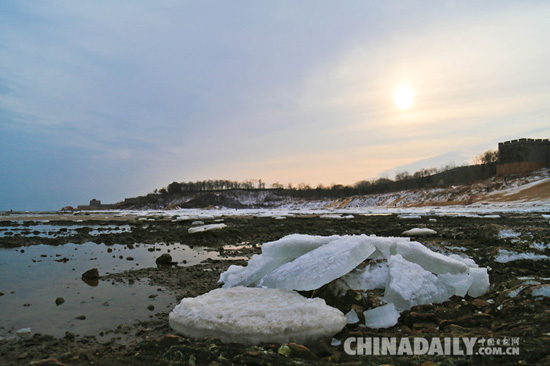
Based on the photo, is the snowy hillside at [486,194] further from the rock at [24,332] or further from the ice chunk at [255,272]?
the rock at [24,332]

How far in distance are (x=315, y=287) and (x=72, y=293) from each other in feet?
13.9

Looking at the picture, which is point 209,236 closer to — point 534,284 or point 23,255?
point 23,255

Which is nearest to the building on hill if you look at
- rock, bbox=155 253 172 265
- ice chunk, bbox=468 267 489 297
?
ice chunk, bbox=468 267 489 297

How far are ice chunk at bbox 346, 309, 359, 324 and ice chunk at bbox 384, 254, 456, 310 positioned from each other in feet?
1.63

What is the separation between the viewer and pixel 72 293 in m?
5.43

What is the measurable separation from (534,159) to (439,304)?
64.6 m

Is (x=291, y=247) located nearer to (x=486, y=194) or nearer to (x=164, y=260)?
(x=164, y=260)

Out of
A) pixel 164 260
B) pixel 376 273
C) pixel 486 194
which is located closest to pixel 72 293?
pixel 164 260

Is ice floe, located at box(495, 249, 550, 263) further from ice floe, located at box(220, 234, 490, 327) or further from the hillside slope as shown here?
the hillside slope

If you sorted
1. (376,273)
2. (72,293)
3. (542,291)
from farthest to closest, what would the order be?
(72,293)
(376,273)
(542,291)

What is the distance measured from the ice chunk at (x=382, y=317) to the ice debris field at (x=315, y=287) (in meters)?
0.01

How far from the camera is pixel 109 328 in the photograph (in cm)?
395

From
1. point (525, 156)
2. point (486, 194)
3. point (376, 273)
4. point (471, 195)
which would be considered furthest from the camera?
point (525, 156)

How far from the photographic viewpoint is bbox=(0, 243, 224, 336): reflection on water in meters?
4.15
